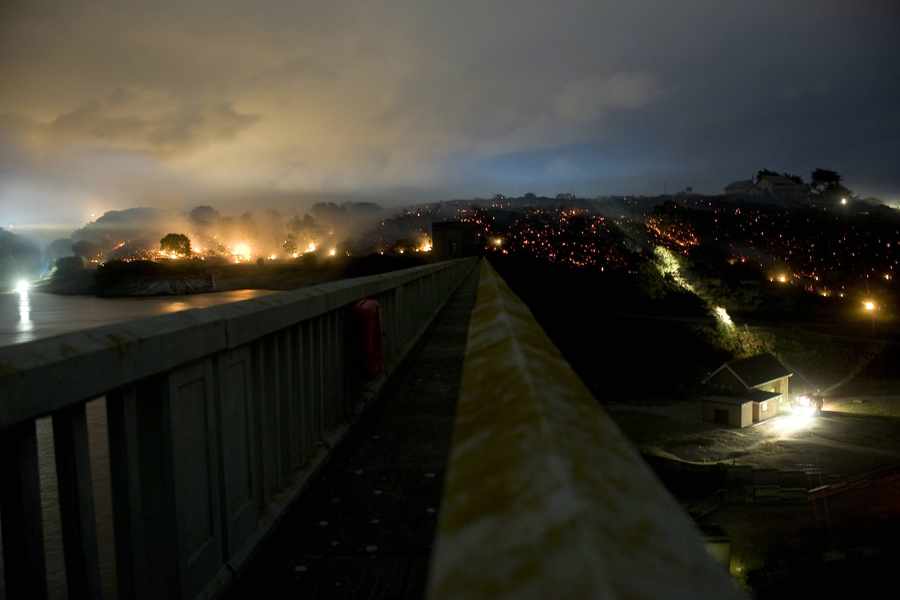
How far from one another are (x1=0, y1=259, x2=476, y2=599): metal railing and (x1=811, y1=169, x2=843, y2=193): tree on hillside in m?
225

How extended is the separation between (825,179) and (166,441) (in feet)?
754

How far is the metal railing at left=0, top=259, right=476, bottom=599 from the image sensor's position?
1.77 meters

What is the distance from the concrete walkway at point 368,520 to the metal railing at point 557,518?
217 cm

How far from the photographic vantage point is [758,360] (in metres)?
52.2

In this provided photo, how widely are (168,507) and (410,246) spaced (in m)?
156

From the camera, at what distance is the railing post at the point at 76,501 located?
6.39 ft

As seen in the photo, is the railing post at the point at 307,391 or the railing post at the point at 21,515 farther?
the railing post at the point at 307,391

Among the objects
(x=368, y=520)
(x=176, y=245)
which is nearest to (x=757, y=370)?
(x=368, y=520)

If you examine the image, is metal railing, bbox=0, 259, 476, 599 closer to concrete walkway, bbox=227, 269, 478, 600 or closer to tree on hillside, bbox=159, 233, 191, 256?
concrete walkway, bbox=227, 269, 478, 600

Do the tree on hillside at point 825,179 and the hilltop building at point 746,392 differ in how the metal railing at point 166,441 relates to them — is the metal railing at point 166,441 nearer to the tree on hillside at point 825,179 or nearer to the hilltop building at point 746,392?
the hilltop building at point 746,392

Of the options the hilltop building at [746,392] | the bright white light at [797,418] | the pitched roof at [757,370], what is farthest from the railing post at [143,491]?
the pitched roof at [757,370]

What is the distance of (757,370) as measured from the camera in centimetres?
5122

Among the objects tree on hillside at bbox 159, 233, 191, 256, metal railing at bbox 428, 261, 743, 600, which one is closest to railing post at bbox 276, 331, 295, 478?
metal railing at bbox 428, 261, 743, 600

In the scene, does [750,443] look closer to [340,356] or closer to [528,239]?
[340,356]
